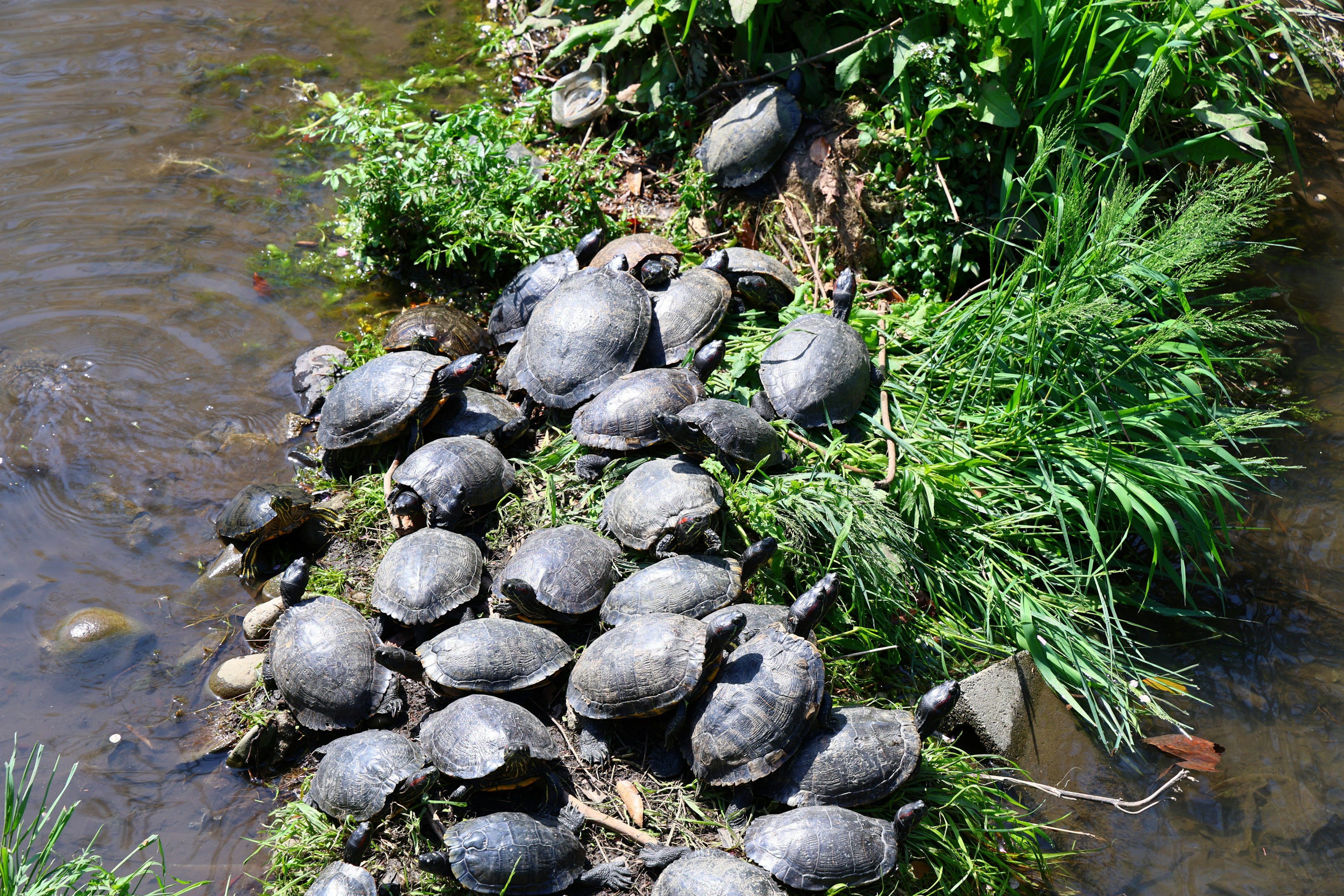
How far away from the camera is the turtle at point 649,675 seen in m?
3.71

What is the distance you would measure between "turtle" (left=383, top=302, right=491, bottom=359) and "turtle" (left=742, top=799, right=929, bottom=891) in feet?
11.4

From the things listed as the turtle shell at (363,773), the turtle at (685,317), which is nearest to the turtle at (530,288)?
the turtle at (685,317)

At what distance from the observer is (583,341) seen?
515cm

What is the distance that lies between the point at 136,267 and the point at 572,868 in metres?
5.73

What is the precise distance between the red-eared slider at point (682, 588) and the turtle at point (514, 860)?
1003 millimetres

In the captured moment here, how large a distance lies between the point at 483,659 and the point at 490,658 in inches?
1.1

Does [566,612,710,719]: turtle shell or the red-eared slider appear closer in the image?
[566,612,710,719]: turtle shell

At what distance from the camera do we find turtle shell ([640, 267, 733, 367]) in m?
5.33

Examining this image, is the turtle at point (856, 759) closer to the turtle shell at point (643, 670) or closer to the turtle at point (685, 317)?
the turtle shell at point (643, 670)

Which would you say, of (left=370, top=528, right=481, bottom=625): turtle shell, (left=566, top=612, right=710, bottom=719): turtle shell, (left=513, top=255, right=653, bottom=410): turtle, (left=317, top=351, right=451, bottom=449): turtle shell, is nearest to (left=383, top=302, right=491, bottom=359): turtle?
(left=317, top=351, right=451, bottom=449): turtle shell

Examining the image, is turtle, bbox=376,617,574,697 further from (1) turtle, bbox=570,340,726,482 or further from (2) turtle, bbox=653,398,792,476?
(2) turtle, bbox=653,398,792,476

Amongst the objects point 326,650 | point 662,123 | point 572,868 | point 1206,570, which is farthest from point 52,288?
point 1206,570

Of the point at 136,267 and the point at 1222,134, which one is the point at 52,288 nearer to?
the point at 136,267

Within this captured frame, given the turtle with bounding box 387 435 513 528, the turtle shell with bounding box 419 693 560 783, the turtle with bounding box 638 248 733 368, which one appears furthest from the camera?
the turtle with bounding box 638 248 733 368
